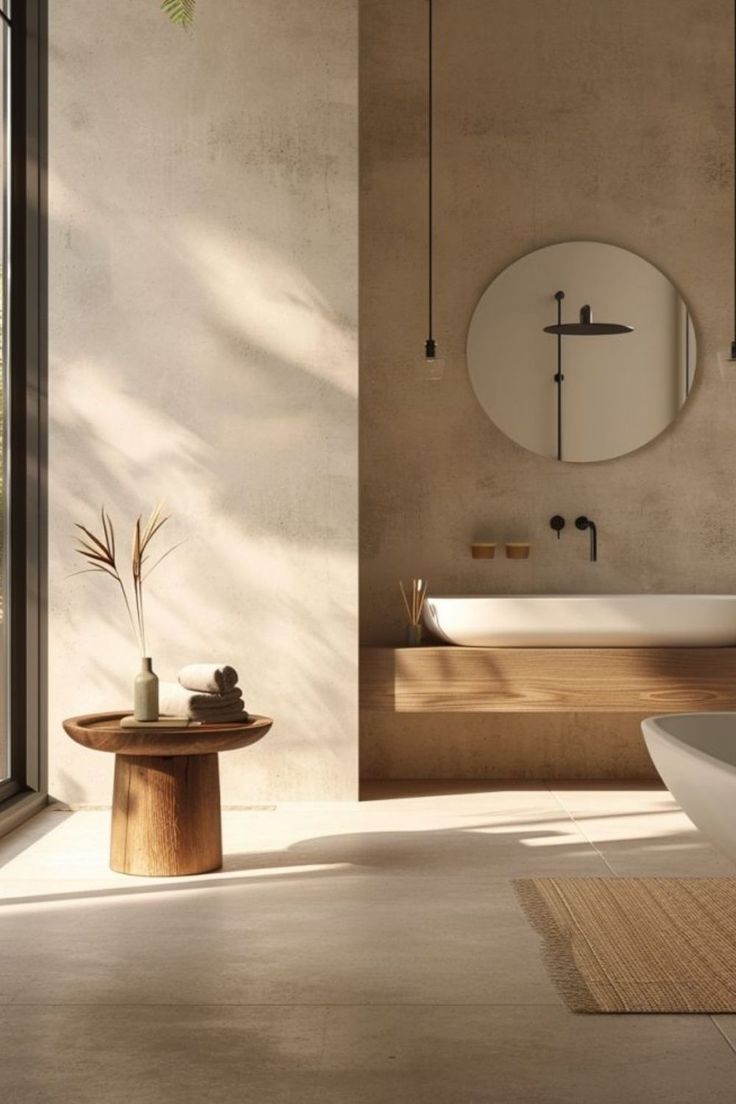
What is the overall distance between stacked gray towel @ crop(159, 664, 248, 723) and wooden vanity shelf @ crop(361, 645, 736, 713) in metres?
1.08

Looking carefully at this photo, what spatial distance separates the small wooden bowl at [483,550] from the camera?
5008 mm

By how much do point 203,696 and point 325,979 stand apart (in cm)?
113

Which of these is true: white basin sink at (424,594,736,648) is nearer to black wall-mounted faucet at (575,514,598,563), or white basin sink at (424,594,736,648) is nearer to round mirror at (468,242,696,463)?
black wall-mounted faucet at (575,514,598,563)

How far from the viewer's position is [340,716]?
14.6 ft

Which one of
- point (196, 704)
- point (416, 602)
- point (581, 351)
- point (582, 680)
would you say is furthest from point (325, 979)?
point (581, 351)

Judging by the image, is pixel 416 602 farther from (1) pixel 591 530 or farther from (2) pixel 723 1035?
(2) pixel 723 1035

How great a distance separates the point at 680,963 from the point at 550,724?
249cm

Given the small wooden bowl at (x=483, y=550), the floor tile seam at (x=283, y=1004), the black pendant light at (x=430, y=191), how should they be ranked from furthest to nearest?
the black pendant light at (x=430, y=191) < the small wooden bowl at (x=483, y=550) < the floor tile seam at (x=283, y=1004)

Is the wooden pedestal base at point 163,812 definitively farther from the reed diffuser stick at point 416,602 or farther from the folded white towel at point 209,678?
the reed diffuser stick at point 416,602

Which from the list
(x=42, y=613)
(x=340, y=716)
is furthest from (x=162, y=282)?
(x=340, y=716)

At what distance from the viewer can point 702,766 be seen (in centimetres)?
198

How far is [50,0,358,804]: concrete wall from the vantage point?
4422 millimetres

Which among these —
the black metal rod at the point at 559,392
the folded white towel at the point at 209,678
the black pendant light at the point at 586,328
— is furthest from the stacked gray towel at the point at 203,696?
the black pendant light at the point at 586,328

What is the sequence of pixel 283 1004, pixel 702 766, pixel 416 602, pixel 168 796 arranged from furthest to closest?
pixel 416 602 → pixel 168 796 → pixel 283 1004 → pixel 702 766
